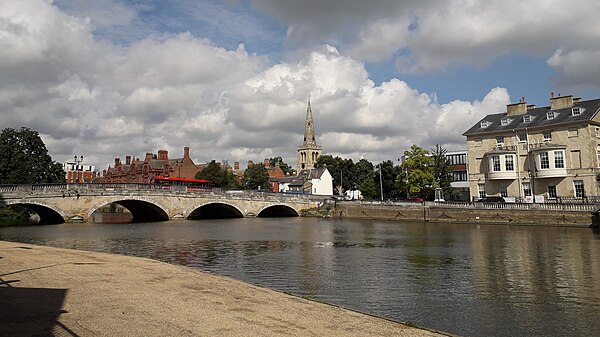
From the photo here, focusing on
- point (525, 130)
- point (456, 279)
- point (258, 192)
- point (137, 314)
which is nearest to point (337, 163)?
point (258, 192)

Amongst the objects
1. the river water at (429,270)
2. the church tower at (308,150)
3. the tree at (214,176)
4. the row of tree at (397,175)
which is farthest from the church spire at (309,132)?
the river water at (429,270)

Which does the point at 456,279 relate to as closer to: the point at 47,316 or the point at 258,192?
the point at 47,316

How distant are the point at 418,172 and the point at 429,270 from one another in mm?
47474

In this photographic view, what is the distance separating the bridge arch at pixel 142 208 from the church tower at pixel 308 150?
262 feet

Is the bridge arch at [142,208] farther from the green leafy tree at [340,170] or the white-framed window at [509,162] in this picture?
the green leafy tree at [340,170]

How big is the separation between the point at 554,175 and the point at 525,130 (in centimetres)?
717

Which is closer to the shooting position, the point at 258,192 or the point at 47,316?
the point at 47,316

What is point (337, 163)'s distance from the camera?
118688mm

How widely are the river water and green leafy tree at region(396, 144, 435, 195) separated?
90.3ft

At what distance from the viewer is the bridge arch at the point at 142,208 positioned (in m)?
54.4

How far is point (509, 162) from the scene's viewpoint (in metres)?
58.5

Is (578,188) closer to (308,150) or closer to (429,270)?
(429,270)

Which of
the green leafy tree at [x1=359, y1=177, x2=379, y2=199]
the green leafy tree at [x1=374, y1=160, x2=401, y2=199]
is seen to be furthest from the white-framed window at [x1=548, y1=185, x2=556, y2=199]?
the green leafy tree at [x1=359, y1=177, x2=379, y2=199]

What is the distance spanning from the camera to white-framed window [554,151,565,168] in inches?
2124
